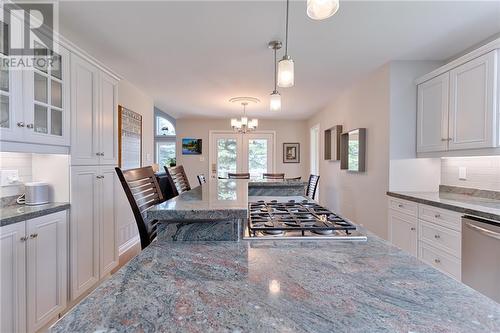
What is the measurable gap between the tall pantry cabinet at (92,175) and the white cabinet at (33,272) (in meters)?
0.13

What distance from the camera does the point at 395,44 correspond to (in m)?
2.51

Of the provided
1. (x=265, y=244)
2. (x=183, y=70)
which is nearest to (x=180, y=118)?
(x=183, y=70)

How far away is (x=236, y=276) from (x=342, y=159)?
3.75 m

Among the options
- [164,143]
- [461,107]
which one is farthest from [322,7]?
[164,143]

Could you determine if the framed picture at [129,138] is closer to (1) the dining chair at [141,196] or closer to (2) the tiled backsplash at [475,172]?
(1) the dining chair at [141,196]

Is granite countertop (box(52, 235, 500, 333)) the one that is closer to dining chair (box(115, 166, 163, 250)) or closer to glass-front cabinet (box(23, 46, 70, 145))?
dining chair (box(115, 166, 163, 250))

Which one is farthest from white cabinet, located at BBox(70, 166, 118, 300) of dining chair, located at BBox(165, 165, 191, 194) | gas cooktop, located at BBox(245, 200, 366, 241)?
gas cooktop, located at BBox(245, 200, 366, 241)

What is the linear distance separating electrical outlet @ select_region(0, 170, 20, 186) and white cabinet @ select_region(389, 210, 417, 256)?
3233 mm

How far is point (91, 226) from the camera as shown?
2271 millimetres

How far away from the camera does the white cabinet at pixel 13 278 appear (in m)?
1.46

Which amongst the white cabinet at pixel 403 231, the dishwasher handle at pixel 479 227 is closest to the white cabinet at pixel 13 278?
the dishwasher handle at pixel 479 227

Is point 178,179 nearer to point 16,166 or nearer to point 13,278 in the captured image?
point 16,166

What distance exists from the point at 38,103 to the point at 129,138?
2.08 meters

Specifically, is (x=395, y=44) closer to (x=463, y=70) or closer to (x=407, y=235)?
(x=463, y=70)
